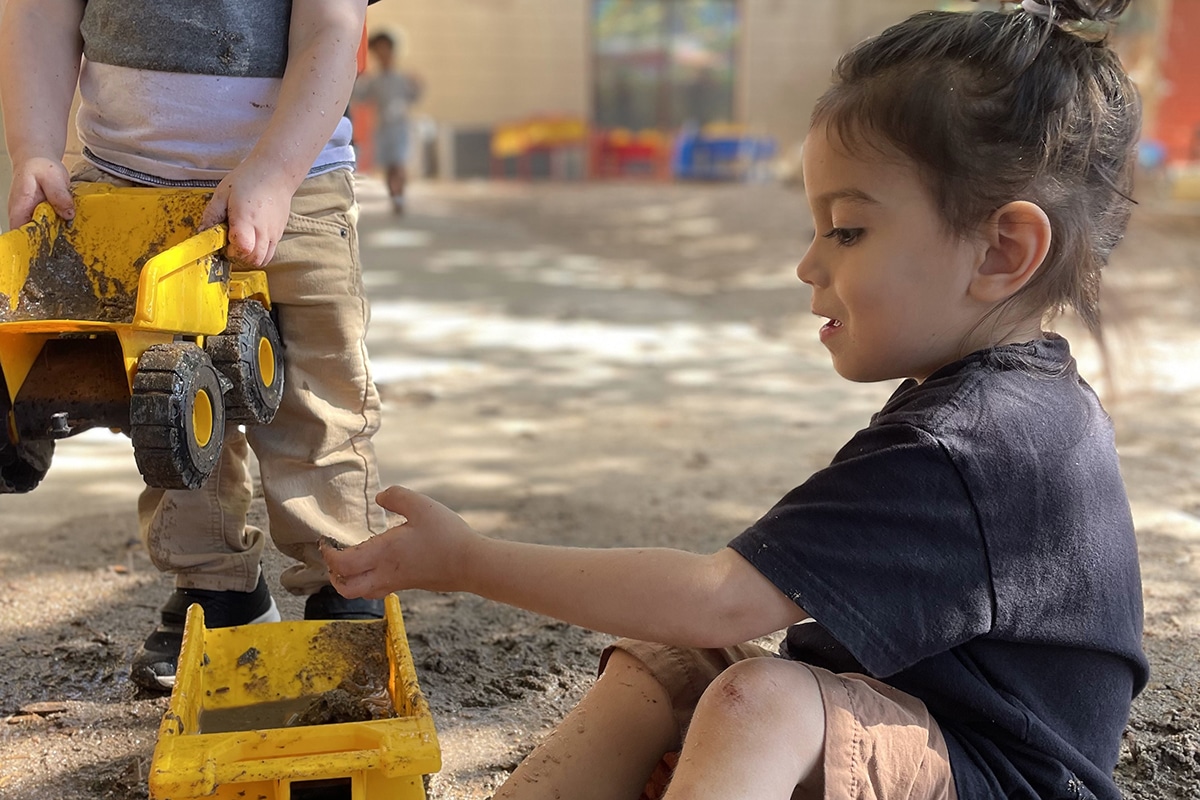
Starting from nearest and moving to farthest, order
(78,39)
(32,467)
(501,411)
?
(32,467), (78,39), (501,411)

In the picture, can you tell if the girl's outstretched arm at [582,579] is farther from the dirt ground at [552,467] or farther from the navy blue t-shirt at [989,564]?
the dirt ground at [552,467]

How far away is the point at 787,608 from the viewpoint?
1.24 m

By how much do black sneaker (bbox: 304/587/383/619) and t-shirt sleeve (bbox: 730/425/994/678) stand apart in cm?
96

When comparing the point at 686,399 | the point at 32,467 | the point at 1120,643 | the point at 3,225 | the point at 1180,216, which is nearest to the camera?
the point at 1120,643

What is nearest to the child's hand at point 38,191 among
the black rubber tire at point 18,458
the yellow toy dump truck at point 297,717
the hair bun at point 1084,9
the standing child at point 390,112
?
the black rubber tire at point 18,458

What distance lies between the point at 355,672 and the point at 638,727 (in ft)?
1.73

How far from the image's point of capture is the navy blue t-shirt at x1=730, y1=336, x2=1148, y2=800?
3.99 feet

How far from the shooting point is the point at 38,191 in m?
1.75

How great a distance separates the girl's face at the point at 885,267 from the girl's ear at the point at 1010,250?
0.01m

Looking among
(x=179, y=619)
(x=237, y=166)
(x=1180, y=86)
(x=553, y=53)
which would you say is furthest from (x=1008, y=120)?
(x=1180, y=86)

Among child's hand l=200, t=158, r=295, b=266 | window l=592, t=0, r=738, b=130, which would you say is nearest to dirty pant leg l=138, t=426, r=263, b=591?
child's hand l=200, t=158, r=295, b=266

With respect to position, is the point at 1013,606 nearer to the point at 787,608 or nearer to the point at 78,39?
the point at 787,608

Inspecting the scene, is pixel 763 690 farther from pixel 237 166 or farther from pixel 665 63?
pixel 665 63

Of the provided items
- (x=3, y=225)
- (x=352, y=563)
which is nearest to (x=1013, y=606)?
(x=352, y=563)
